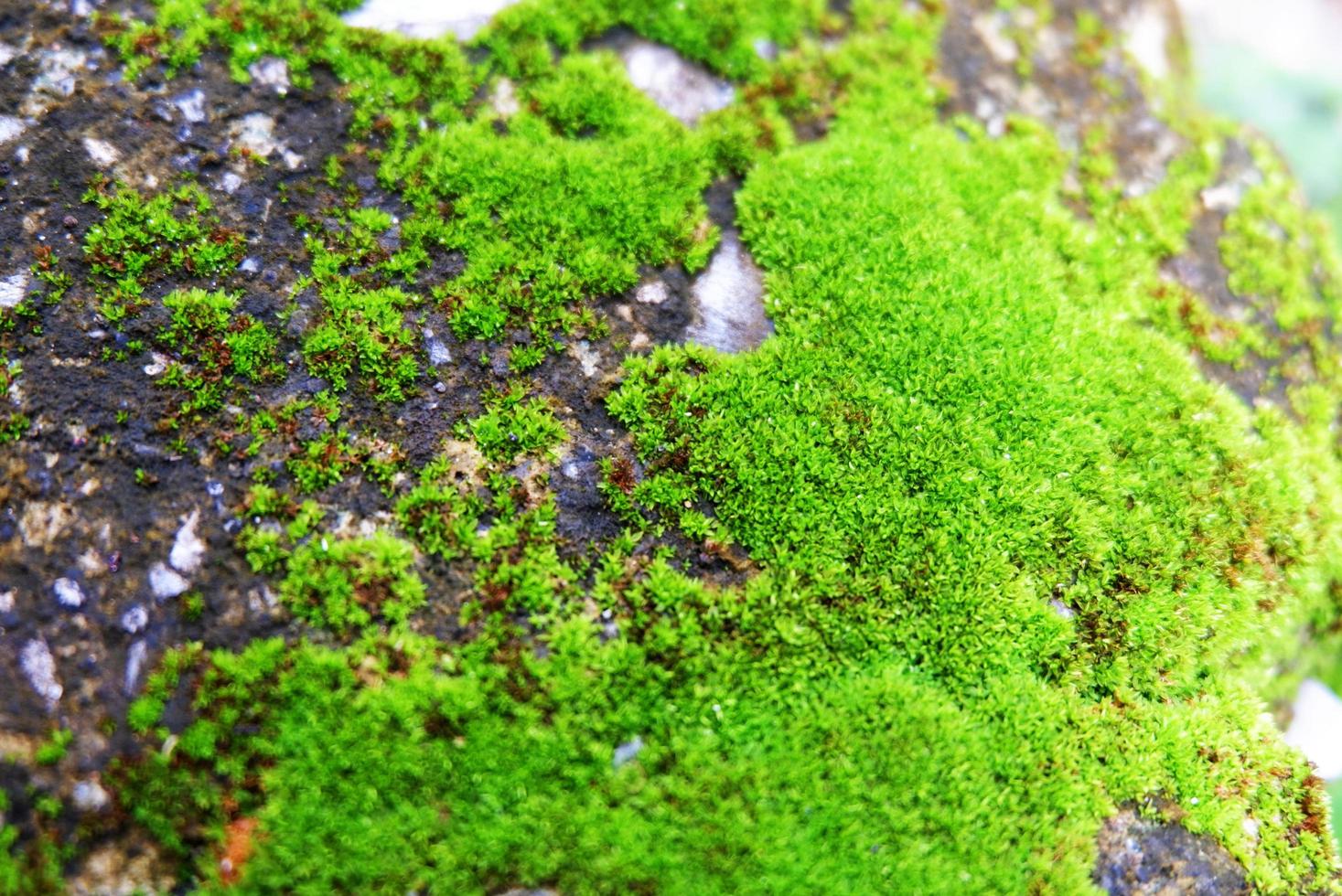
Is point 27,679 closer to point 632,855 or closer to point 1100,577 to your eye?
point 632,855

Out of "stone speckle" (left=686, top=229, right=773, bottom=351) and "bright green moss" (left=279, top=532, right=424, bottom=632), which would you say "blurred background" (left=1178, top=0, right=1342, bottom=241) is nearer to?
"stone speckle" (left=686, top=229, right=773, bottom=351)

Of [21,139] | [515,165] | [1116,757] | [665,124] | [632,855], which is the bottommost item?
[632,855]

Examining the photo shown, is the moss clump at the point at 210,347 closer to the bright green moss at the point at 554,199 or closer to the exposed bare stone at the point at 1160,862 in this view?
the bright green moss at the point at 554,199

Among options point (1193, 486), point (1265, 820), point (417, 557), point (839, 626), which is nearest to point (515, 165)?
point (417, 557)

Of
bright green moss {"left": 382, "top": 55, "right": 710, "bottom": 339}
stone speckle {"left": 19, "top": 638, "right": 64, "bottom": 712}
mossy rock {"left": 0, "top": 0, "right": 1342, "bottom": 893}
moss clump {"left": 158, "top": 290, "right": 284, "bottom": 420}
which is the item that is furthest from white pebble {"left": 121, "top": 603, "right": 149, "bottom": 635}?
bright green moss {"left": 382, "top": 55, "right": 710, "bottom": 339}

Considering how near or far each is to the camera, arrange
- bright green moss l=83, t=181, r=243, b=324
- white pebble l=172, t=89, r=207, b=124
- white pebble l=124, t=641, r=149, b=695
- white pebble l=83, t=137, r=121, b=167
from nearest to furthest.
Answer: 1. white pebble l=124, t=641, r=149, b=695
2. bright green moss l=83, t=181, r=243, b=324
3. white pebble l=83, t=137, r=121, b=167
4. white pebble l=172, t=89, r=207, b=124

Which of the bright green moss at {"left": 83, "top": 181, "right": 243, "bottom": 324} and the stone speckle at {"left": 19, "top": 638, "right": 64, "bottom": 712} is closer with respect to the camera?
the stone speckle at {"left": 19, "top": 638, "right": 64, "bottom": 712}

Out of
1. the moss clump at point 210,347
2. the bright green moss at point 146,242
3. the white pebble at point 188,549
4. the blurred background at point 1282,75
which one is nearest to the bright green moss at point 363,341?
the moss clump at point 210,347
